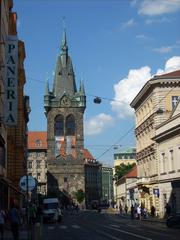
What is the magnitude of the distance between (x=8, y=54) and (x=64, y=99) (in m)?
123

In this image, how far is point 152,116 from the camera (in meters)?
65.3

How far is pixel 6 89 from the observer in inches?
1286

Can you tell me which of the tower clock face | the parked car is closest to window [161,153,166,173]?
the parked car

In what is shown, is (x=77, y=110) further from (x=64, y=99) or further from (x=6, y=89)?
(x=6, y=89)

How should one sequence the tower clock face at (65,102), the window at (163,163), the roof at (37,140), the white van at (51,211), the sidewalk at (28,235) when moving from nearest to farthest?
the sidewalk at (28,235) → the white van at (51,211) → the window at (163,163) → the tower clock face at (65,102) → the roof at (37,140)

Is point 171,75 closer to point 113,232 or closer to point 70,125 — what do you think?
point 113,232

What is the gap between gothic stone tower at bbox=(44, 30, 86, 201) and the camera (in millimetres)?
149500

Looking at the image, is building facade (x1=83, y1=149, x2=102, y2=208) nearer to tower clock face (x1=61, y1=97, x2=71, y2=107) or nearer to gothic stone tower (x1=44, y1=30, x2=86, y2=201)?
gothic stone tower (x1=44, y1=30, x2=86, y2=201)

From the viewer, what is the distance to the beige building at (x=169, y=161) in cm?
5431

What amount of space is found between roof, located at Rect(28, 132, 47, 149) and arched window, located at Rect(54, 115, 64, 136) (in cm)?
2159

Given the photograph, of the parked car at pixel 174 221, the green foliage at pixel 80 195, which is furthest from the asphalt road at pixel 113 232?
the green foliage at pixel 80 195

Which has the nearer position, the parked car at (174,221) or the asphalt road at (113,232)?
the asphalt road at (113,232)

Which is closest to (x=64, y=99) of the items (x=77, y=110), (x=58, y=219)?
(x=77, y=110)

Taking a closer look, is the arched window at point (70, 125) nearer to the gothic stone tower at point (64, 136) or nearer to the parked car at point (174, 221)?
the gothic stone tower at point (64, 136)
